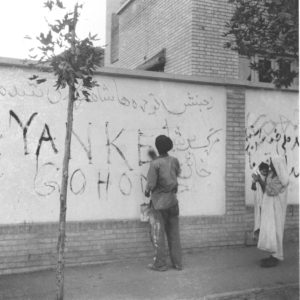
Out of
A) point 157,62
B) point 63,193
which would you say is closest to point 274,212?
point 63,193

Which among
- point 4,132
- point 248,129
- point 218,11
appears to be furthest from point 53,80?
point 218,11

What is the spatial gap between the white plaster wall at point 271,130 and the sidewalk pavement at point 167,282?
1.61 meters

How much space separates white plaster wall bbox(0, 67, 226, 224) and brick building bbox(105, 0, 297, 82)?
1776 millimetres

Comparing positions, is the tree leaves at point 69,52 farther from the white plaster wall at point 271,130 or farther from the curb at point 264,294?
the white plaster wall at point 271,130

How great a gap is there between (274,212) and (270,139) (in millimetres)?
1643

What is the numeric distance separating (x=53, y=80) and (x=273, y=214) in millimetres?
3469

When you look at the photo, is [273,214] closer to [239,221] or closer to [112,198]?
[239,221]

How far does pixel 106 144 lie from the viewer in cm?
649

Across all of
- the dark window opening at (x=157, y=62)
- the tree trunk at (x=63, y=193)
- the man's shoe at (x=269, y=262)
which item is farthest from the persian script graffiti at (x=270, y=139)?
the tree trunk at (x=63, y=193)

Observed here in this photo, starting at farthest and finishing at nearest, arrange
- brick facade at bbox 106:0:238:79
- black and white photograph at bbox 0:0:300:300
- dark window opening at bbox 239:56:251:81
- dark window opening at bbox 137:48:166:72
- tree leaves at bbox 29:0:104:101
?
dark window opening at bbox 137:48:166:72 → dark window opening at bbox 239:56:251:81 → brick facade at bbox 106:0:238:79 → black and white photograph at bbox 0:0:300:300 → tree leaves at bbox 29:0:104:101

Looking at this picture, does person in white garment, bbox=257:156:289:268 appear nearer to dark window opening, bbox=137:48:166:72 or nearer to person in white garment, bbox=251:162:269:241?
person in white garment, bbox=251:162:269:241

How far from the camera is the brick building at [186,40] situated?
912cm

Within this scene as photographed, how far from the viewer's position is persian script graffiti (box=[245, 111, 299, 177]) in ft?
24.8

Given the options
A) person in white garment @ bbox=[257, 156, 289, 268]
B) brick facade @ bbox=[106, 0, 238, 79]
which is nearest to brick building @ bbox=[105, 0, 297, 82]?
brick facade @ bbox=[106, 0, 238, 79]
